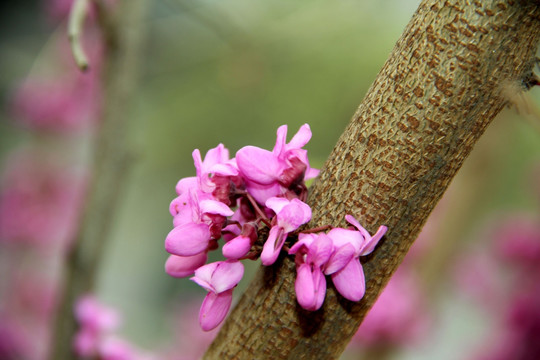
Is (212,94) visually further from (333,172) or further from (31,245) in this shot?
(333,172)

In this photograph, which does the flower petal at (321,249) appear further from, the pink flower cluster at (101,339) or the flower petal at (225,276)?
Answer: the pink flower cluster at (101,339)

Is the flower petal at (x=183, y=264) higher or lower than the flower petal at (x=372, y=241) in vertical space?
lower

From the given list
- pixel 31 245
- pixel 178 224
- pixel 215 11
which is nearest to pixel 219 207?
pixel 178 224

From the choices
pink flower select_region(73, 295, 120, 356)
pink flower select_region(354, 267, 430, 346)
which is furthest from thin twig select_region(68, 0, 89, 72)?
pink flower select_region(354, 267, 430, 346)

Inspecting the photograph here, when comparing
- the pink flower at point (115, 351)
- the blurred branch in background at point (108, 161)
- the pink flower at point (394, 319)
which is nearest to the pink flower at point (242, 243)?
the pink flower at point (115, 351)

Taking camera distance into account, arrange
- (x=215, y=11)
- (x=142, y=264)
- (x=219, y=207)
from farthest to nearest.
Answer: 1. (x=142, y=264)
2. (x=215, y=11)
3. (x=219, y=207)

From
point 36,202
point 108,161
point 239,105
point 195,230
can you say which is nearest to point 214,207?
point 195,230
